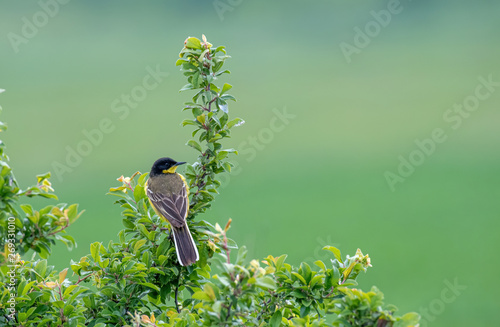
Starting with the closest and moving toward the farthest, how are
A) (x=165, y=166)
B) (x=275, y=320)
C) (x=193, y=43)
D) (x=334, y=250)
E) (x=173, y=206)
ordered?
(x=275, y=320)
(x=334, y=250)
(x=193, y=43)
(x=173, y=206)
(x=165, y=166)

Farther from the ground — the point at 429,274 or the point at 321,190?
the point at 321,190

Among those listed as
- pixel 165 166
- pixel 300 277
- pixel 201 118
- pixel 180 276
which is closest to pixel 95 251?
pixel 180 276

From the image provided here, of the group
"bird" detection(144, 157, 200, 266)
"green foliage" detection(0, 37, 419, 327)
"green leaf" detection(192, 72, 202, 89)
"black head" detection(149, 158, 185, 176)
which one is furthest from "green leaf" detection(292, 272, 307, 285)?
"black head" detection(149, 158, 185, 176)

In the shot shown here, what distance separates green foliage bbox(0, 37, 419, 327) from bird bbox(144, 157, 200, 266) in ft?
0.16

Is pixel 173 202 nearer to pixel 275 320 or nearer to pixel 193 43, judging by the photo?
pixel 193 43

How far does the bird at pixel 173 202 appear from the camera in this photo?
68.6 inches

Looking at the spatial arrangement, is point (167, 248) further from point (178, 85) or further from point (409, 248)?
point (178, 85)

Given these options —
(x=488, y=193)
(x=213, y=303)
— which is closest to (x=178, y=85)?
(x=488, y=193)

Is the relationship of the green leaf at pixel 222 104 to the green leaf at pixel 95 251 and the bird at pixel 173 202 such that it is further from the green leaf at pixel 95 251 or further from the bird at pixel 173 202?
the green leaf at pixel 95 251

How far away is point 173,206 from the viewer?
2.19m

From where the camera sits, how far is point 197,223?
1910mm

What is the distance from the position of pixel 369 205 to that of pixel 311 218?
77 cm

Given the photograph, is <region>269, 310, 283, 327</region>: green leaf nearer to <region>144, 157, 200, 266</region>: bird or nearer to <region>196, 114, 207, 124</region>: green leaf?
<region>144, 157, 200, 266</region>: bird

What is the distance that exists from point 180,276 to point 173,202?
492 millimetres
